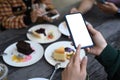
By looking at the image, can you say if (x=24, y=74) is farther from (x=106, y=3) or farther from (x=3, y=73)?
(x=106, y=3)

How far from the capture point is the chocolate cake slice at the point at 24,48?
110 centimetres

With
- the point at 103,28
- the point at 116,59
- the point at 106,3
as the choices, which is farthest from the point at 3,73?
the point at 106,3

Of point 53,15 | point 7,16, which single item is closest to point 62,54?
point 53,15

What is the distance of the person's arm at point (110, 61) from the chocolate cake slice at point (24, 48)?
365mm

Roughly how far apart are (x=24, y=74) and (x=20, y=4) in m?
0.72

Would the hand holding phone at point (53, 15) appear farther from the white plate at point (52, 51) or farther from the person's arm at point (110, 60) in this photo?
the person's arm at point (110, 60)

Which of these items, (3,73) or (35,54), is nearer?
(3,73)

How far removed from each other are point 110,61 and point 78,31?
7.9 inches

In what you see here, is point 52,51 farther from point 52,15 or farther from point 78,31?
point 52,15

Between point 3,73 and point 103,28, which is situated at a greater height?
point 3,73

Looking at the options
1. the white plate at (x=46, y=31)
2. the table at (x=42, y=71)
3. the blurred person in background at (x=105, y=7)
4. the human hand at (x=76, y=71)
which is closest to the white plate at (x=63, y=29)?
the white plate at (x=46, y=31)

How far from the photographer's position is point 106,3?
1485 mm

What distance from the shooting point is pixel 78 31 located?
949mm

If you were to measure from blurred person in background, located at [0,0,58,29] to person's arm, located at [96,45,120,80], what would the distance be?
523 millimetres
